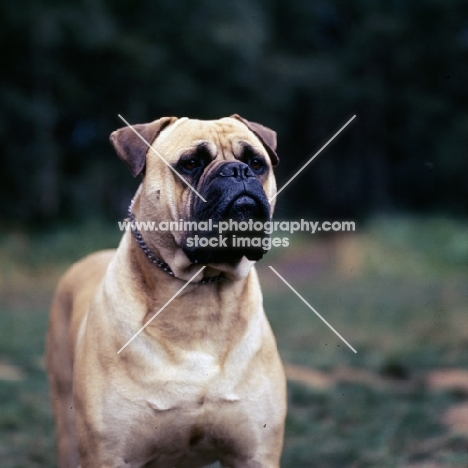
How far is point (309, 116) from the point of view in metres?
29.4

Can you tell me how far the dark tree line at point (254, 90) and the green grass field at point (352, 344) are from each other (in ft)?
6.74

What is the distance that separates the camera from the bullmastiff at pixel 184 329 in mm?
3049

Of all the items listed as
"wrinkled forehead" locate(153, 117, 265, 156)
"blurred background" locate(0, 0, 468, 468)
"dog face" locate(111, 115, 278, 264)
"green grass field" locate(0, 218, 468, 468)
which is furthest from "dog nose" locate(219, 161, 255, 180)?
"green grass field" locate(0, 218, 468, 468)

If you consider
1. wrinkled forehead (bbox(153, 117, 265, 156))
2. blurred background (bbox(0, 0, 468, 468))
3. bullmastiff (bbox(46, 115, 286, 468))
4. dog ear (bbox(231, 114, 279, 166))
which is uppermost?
blurred background (bbox(0, 0, 468, 468))

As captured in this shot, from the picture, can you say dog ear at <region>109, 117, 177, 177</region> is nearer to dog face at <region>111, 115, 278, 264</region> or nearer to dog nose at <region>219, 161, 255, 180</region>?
dog face at <region>111, 115, 278, 264</region>

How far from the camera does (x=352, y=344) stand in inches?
324

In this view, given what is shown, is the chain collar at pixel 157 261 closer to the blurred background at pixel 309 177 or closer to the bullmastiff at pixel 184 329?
the bullmastiff at pixel 184 329

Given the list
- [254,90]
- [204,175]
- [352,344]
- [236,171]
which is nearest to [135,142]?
[204,175]

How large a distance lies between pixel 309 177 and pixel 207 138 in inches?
1031

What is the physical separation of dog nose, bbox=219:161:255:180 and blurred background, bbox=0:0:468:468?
4.37 feet

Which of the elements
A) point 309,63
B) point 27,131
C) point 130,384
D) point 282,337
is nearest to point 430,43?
point 309,63

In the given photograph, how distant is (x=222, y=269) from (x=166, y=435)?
67 cm

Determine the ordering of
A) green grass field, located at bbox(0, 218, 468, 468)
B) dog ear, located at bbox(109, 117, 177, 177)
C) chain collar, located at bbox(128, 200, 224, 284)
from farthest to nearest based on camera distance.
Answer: green grass field, located at bbox(0, 218, 468, 468), dog ear, located at bbox(109, 117, 177, 177), chain collar, located at bbox(128, 200, 224, 284)

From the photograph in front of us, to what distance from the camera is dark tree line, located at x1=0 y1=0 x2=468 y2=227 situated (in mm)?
19312
